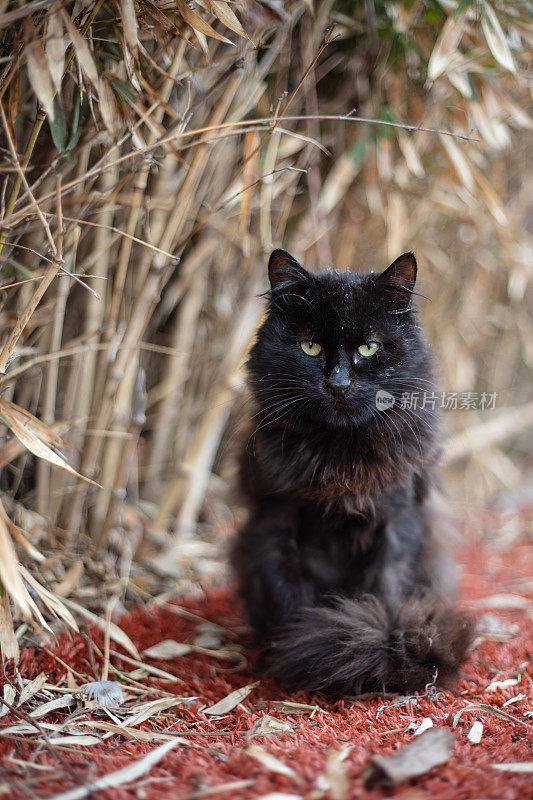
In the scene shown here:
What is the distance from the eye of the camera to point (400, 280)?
1347 millimetres

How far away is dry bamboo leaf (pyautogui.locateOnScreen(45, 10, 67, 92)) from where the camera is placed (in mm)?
1142

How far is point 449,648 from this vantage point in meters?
1.30

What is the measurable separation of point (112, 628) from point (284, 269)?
40.0 inches

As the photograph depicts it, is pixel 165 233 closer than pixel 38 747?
No

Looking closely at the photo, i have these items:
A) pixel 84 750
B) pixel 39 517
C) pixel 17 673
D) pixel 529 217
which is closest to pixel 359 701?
pixel 84 750

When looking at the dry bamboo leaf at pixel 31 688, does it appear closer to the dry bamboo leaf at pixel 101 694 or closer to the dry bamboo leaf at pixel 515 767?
the dry bamboo leaf at pixel 101 694

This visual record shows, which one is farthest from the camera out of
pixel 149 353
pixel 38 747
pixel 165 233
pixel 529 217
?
pixel 529 217

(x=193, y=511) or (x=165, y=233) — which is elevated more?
(x=165, y=233)

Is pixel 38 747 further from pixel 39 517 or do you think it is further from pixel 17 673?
pixel 39 517

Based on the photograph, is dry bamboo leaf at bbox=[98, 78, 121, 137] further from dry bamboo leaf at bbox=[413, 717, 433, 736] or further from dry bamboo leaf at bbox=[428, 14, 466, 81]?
dry bamboo leaf at bbox=[413, 717, 433, 736]

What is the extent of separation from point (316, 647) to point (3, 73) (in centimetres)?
144

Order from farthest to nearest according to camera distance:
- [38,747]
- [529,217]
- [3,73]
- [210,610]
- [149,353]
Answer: [529,217]
[149,353]
[210,610]
[3,73]
[38,747]

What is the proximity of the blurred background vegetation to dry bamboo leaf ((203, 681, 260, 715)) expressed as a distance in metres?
0.40

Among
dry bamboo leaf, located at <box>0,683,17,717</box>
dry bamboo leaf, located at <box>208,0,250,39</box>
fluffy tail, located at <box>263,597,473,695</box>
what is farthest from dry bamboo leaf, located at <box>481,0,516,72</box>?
dry bamboo leaf, located at <box>0,683,17,717</box>
